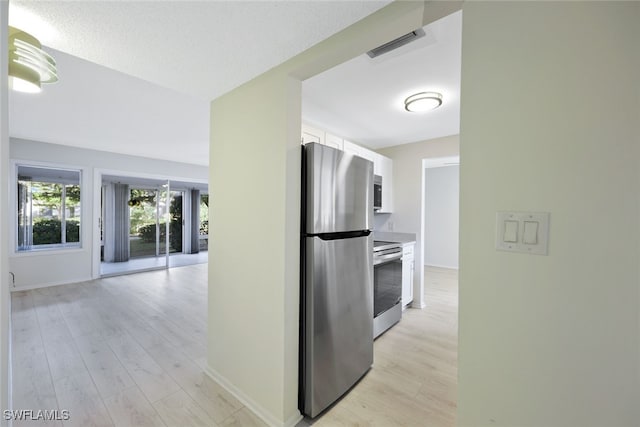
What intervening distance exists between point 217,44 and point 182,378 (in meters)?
2.42

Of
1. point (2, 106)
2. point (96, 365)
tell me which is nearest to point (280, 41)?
point (2, 106)

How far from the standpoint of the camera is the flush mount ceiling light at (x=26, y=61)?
113 centimetres

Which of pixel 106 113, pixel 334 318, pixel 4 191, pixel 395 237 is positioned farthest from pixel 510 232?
pixel 106 113

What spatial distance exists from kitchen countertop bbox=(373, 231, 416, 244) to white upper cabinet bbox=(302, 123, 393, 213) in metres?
0.35

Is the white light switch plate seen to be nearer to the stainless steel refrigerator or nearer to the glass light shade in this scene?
the stainless steel refrigerator

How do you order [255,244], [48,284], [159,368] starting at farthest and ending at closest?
[48,284] < [159,368] < [255,244]

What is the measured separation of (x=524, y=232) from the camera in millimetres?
822

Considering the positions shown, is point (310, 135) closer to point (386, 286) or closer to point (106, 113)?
point (386, 286)

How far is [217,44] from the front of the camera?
54.4 inches

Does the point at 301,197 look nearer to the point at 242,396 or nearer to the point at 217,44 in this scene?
the point at 217,44

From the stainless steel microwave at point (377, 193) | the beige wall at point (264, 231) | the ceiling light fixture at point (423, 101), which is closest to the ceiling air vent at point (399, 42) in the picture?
the beige wall at point (264, 231)

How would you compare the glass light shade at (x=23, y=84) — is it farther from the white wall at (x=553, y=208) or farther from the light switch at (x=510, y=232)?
the light switch at (x=510, y=232)

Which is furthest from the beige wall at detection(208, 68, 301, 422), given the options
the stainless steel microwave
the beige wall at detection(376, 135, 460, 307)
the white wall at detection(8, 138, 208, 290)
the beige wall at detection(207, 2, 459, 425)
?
the white wall at detection(8, 138, 208, 290)

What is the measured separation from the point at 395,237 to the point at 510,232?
Result: 114 inches
